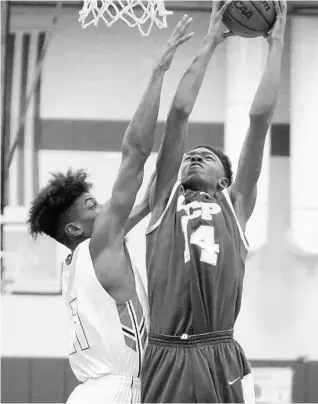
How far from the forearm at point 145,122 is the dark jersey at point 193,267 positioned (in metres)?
0.25

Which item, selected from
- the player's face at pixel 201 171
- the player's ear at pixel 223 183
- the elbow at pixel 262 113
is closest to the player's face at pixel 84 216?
the player's face at pixel 201 171

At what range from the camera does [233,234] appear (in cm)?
342

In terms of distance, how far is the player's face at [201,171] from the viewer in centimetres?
346

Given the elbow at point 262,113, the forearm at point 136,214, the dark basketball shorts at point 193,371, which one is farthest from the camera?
the forearm at point 136,214

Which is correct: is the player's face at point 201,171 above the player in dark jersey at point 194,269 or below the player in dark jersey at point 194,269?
above

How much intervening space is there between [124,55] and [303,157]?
1729mm

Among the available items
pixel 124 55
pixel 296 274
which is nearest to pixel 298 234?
pixel 296 274

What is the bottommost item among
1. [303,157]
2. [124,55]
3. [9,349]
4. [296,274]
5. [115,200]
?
[9,349]

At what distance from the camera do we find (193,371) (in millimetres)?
3254

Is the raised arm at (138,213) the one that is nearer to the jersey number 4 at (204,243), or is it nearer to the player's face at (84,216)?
the player's face at (84,216)

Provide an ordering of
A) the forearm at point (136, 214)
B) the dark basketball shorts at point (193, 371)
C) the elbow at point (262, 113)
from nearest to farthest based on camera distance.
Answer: the dark basketball shorts at point (193, 371) → the elbow at point (262, 113) → the forearm at point (136, 214)

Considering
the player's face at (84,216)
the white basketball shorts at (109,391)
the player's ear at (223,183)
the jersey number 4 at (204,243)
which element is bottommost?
the white basketball shorts at (109,391)

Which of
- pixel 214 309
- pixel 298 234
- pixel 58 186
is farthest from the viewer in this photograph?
pixel 298 234

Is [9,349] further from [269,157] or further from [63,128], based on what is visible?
[269,157]
